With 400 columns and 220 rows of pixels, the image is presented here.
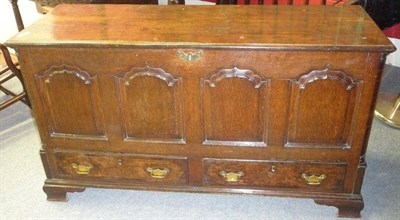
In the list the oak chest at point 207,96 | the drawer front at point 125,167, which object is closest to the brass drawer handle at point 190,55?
the oak chest at point 207,96

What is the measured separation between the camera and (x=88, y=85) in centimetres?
160

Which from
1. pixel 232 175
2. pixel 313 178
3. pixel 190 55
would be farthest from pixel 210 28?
pixel 313 178

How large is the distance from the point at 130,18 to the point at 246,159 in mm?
778

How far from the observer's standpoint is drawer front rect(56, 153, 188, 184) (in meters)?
1.77

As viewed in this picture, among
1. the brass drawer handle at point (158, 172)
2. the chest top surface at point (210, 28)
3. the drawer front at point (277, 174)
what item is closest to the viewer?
the chest top surface at point (210, 28)

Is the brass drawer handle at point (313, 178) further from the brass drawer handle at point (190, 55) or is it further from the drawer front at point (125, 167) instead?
the brass drawer handle at point (190, 55)

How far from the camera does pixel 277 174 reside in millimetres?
1722

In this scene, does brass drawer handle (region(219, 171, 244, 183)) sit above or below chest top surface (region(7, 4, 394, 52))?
below

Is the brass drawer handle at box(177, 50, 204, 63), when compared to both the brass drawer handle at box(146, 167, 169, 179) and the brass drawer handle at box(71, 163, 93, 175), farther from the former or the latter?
the brass drawer handle at box(71, 163, 93, 175)

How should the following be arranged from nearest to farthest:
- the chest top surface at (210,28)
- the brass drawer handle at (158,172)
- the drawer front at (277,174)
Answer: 1. the chest top surface at (210,28)
2. the drawer front at (277,174)
3. the brass drawer handle at (158,172)

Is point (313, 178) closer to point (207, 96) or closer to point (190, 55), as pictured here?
point (207, 96)

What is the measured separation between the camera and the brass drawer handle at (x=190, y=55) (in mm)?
1472

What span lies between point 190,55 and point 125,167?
63cm

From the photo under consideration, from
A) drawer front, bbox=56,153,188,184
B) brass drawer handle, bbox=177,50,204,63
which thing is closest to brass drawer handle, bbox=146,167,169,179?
drawer front, bbox=56,153,188,184
